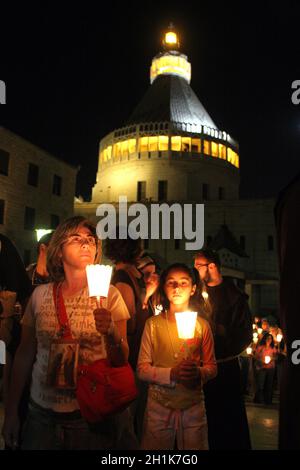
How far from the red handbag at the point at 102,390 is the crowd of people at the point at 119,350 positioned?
0.06m

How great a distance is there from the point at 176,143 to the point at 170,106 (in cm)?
733

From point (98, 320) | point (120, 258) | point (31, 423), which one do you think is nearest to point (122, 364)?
point (98, 320)

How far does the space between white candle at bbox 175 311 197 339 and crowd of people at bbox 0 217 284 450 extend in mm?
110

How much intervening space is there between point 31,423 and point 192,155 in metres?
Result: 50.5

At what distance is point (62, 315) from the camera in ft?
9.55

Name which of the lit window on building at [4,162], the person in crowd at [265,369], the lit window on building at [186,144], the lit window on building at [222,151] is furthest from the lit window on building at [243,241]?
the person in crowd at [265,369]

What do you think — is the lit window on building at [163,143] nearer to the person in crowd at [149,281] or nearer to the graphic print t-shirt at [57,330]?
the person in crowd at [149,281]

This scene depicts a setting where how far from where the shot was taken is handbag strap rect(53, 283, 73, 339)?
9.39ft

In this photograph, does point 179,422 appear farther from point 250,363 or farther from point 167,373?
point 250,363

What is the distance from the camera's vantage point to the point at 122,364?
2830 mm

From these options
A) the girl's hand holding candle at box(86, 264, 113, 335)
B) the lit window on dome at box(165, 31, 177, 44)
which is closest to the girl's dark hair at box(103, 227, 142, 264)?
the girl's hand holding candle at box(86, 264, 113, 335)

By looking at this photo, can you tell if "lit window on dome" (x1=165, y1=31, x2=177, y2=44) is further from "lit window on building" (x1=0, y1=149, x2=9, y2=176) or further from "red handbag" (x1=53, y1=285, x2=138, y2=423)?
"red handbag" (x1=53, y1=285, x2=138, y2=423)

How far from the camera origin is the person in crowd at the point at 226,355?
13.9 feet

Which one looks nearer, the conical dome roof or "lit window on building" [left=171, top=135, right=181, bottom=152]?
"lit window on building" [left=171, top=135, right=181, bottom=152]
